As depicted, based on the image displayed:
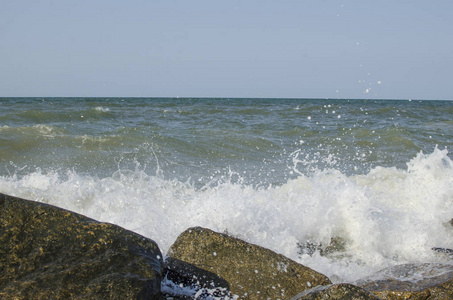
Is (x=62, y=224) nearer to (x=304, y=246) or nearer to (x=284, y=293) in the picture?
(x=284, y=293)

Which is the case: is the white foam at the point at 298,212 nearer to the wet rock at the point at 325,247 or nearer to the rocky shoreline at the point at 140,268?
the wet rock at the point at 325,247

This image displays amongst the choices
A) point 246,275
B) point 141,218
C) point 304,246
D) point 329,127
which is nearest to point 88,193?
point 141,218

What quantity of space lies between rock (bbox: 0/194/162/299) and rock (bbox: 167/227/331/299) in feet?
1.41

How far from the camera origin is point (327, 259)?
3676mm

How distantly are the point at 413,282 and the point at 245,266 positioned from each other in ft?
3.15

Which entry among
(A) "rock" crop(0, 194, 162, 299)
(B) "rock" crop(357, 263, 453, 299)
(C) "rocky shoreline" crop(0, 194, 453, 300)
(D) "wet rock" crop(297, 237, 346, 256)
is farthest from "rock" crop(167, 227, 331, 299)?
(D) "wet rock" crop(297, 237, 346, 256)

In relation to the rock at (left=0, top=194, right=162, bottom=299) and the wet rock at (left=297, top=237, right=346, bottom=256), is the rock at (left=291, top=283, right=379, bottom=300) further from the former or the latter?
the wet rock at (left=297, top=237, right=346, bottom=256)

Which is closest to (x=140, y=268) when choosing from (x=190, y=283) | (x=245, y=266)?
(x=190, y=283)

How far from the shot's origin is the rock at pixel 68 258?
7.08ft

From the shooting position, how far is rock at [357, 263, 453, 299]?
2.54 m

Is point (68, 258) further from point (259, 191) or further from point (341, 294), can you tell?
point (259, 191)

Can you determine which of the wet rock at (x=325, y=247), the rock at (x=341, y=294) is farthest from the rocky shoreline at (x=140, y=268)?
the wet rock at (x=325, y=247)

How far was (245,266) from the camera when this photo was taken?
9.23ft

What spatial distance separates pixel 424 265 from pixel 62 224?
2.27m
